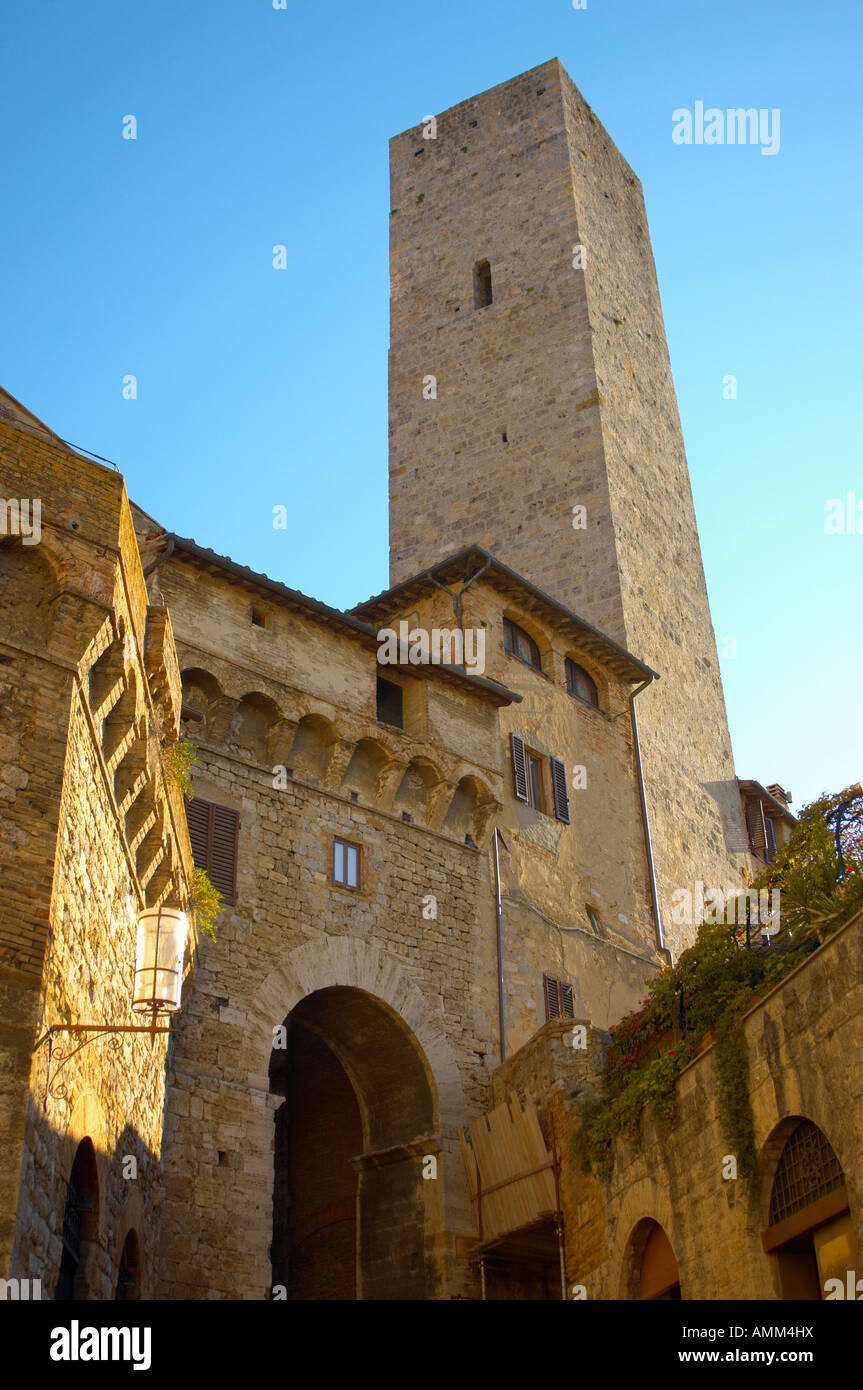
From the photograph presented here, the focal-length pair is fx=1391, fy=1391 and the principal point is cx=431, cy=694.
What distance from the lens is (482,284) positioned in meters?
33.5

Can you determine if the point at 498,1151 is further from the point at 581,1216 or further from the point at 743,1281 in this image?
the point at 743,1281

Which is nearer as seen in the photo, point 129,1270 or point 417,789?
point 129,1270

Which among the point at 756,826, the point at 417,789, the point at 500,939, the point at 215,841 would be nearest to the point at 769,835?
the point at 756,826

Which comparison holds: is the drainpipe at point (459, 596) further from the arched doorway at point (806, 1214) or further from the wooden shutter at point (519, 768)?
the arched doorway at point (806, 1214)

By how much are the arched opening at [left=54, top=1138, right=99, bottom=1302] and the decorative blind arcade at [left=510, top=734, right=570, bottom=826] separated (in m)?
12.8

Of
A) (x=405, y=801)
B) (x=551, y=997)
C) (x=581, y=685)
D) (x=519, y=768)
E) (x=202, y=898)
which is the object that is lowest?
(x=202, y=898)

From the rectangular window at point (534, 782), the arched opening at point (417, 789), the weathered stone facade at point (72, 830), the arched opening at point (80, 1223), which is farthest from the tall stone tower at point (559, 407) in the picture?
the arched opening at point (80, 1223)

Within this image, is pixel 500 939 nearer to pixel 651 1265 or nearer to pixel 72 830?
pixel 651 1265

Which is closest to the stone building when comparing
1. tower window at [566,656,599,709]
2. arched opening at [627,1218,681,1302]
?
tower window at [566,656,599,709]

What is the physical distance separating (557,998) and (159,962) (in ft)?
40.3

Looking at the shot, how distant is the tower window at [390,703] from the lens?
2092 centimetres

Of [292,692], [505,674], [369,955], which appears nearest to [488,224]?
[505,674]

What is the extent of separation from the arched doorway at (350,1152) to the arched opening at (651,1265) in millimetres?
4236

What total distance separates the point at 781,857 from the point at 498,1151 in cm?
678
